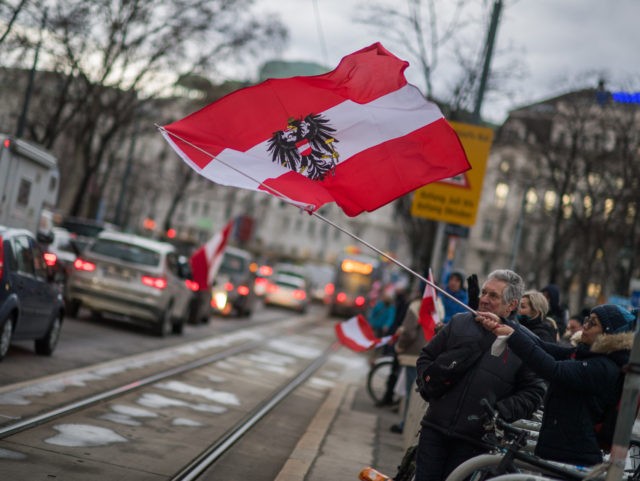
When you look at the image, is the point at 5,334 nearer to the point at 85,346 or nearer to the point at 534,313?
the point at 85,346

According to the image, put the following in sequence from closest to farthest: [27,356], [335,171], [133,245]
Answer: [335,171] < [27,356] < [133,245]

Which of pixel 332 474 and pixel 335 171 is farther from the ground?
pixel 335 171

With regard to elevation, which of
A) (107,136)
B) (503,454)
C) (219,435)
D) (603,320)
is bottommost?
(219,435)

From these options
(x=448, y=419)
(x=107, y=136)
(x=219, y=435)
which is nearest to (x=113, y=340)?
(x=219, y=435)

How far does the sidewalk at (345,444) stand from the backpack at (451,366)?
319 centimetres

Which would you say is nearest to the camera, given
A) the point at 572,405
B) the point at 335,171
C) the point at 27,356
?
the point at 572,405

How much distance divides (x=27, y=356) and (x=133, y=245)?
7498mm

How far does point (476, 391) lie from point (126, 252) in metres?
16.8

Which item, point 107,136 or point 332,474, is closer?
point 332,474

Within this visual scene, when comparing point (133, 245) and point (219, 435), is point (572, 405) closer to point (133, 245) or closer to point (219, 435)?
point (219, 435)

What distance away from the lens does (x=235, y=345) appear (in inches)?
998

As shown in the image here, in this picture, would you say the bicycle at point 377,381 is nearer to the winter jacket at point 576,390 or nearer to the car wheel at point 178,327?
the car wheel at point 178,327

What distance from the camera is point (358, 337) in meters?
15.2

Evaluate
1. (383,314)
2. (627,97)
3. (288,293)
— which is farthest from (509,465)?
(288,293)
